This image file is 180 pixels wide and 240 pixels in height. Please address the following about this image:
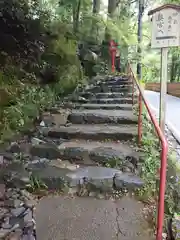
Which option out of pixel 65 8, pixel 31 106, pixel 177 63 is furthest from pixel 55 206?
pixel 177 63

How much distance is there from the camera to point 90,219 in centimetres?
236

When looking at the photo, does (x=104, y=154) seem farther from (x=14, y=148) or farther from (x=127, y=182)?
(x=14, y=148)

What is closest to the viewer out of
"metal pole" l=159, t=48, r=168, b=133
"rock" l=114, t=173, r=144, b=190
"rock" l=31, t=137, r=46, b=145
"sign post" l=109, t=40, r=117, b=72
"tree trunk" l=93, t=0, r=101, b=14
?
"rock" l=114, t=173, r=144, b=190

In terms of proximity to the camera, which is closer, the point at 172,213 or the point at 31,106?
the point at 172,213

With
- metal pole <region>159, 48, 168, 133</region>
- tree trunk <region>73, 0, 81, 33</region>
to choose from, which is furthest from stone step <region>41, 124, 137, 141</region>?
tree trunk <region>73, 0, 81, 33</region>

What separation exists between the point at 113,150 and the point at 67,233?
146 centimetres

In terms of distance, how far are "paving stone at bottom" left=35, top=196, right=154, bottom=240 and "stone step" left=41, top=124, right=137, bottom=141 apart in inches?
52.5

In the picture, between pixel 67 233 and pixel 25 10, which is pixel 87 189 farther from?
pixel 25 10

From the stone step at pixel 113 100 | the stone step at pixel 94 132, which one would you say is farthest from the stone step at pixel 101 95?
the stone step at pixel 94 132

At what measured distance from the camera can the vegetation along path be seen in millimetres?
2262

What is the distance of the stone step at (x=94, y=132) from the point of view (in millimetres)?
3906

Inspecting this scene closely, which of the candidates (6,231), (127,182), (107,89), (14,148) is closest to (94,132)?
(14,148)

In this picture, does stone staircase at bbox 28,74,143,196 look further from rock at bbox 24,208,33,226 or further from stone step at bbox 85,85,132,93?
stone step at bbox 85,85,132,93

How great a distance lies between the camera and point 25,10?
5.07 metres
